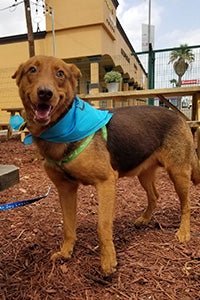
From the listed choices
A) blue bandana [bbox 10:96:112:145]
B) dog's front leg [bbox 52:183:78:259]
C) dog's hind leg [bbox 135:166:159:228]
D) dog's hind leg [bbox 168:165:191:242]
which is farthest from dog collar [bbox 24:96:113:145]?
dog's hind leg [bbox 135:166:159:228]

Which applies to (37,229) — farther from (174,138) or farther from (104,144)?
(174,138)

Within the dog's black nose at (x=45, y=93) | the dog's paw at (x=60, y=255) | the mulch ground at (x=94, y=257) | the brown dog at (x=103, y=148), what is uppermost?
the dog's black nose at (x=45, y=93)

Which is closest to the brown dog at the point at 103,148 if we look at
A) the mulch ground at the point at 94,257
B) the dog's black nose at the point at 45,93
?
the dog's black nose at the point at 45,93

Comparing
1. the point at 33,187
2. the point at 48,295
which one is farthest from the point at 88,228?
the point at 33,187

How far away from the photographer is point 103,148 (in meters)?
2.22

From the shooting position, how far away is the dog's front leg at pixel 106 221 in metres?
2.12

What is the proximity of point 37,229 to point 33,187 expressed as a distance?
1.57 meters

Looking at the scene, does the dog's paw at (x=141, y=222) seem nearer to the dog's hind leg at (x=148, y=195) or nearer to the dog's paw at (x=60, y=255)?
the dog's hind leg at (x=148, y=195)

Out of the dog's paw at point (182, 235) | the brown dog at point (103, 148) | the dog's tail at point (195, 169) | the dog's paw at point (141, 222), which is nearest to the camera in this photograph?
the brown dog at point (103, 148)

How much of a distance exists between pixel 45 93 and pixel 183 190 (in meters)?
1.77

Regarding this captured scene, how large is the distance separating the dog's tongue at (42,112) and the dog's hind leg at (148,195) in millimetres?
1556

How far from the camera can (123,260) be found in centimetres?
240

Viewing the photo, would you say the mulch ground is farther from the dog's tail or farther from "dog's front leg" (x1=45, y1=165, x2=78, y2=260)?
the dog's tail

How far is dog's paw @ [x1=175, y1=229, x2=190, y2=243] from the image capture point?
2.71m
